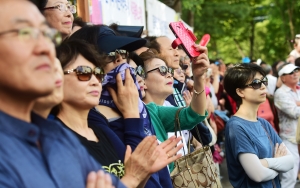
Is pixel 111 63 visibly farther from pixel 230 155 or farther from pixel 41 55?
pixel 230 155

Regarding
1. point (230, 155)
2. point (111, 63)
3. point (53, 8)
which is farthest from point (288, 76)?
point (111, 63)

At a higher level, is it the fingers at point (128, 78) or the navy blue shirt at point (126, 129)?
the fingers at point (128, 78)

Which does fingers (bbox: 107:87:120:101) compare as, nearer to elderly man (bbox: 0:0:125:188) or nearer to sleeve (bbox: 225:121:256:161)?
elderly man (bbox: 0:0:125:188)

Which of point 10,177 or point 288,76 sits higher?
point 10,177

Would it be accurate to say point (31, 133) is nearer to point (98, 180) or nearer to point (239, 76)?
point (98, 180)

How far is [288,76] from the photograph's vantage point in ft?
26.3

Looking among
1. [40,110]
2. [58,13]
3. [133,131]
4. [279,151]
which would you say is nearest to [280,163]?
[279,151]

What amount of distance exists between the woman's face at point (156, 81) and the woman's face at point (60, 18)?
28.9 inches

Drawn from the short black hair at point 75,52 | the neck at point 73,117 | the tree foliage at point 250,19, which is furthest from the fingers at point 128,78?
the tree foliage at point 250,19

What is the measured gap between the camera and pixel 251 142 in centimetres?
417

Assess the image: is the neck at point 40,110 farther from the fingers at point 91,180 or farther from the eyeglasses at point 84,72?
the eyeglasses at point 84,72

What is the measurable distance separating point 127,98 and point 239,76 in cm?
206

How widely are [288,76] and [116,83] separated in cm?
567

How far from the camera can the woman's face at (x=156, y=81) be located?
13.2 feet
